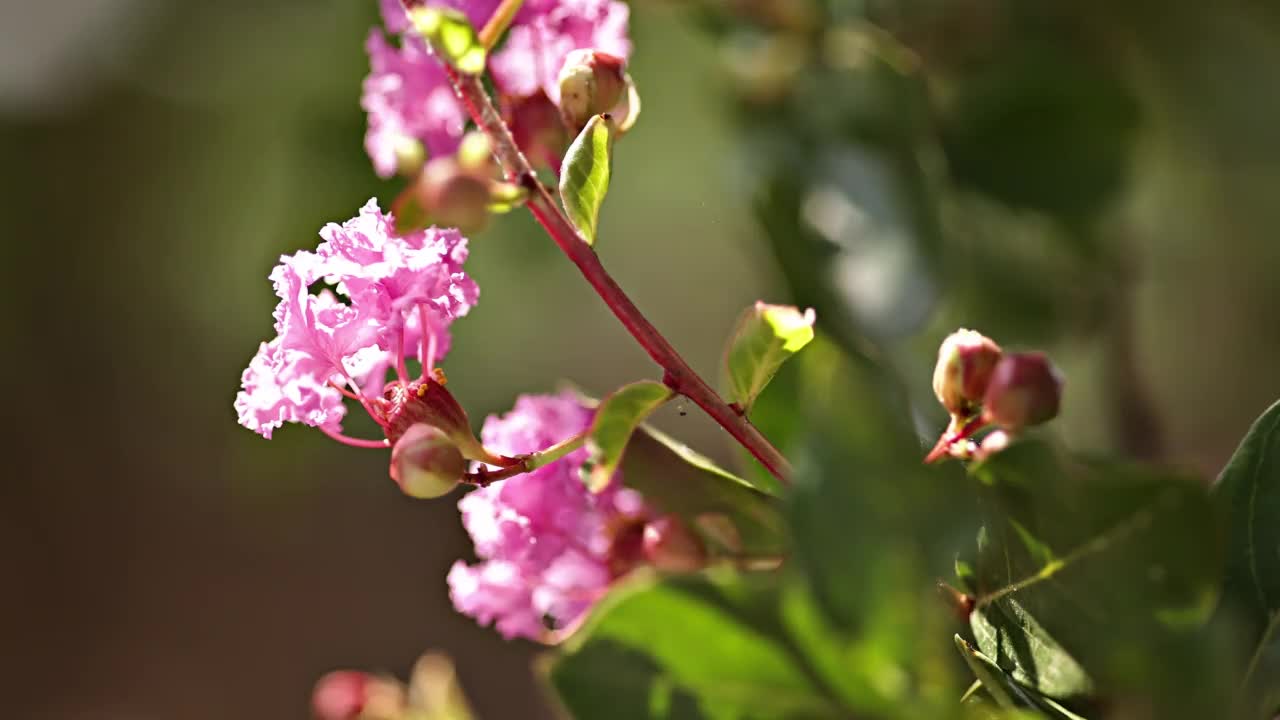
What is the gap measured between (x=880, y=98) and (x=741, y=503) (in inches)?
25.4

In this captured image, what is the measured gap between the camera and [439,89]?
2.68 ft

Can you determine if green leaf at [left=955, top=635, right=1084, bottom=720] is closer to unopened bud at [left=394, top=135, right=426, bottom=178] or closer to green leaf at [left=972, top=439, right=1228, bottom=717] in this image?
green leaf at [left=972, top=439, right=1228, bottom=717]

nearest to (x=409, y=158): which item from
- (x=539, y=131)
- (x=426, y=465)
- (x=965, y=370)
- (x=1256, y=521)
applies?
(x=539, y=131)

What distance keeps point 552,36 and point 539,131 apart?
0.30 feet

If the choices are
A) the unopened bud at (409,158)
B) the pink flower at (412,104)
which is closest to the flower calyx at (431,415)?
the unopened bud at (409,158)

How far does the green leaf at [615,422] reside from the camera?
0.57 meters

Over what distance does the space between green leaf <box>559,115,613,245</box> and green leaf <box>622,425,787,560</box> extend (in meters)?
0.12

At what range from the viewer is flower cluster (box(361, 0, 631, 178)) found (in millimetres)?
759

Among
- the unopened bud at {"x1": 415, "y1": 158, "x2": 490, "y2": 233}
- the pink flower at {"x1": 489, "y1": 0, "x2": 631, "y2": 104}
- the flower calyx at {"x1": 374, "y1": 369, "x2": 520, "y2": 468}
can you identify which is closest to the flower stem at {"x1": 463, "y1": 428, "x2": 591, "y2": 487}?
the flower calyx at {"x1": 374, "y1": 369, "x2": 520, "y2": 468}

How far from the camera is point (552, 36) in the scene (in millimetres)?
759

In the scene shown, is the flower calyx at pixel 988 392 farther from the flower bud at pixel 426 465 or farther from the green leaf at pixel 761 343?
the flower bud at pixel 426 465

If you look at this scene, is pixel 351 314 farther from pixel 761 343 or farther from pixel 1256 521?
pixel 1256 521

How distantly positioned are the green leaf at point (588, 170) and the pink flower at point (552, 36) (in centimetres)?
17

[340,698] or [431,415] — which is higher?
[431,415]
